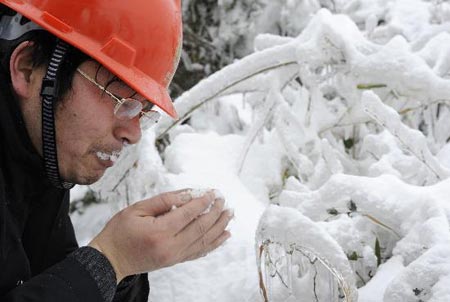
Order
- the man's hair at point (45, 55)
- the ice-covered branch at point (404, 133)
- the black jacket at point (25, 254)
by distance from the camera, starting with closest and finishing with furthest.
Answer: the black jacket at point (25, 254), the man's hair at point (45, 55), the ice-covered branch at point (404, 133)

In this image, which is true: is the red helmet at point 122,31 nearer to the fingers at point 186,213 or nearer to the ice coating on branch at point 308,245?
the fingers at point 186,213

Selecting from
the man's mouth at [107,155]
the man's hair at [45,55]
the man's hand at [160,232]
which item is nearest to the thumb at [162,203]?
the man's hand at [160,232]

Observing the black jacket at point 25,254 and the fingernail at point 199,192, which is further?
the fingernail at point 199,192

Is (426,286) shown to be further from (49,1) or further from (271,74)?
(271,74)

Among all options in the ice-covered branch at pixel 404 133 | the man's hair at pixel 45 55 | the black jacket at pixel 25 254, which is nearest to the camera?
the black jacket at pixel 25 254

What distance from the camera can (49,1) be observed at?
1340mm

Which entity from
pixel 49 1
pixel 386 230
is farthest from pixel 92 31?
pixel 386 230

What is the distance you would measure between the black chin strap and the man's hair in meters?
0.01

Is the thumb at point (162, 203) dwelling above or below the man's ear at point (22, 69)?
A: below

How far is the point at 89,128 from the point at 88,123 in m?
0.01

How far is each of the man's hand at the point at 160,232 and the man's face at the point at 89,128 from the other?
0.14 m

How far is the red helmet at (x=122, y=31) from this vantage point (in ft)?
4.36

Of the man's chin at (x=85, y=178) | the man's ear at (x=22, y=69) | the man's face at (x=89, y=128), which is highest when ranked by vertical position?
the man's ear at (x=22, y=69)

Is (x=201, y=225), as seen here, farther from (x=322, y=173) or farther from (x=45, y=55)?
(x=322, y=173)
